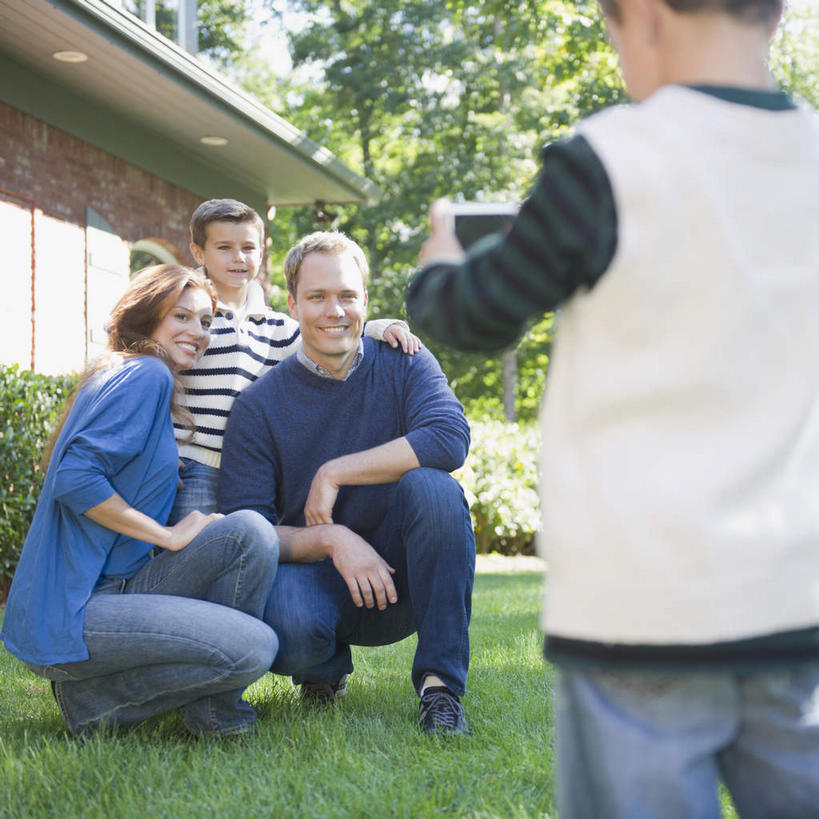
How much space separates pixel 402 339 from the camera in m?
3.66

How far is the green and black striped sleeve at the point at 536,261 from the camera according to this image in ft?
4.47

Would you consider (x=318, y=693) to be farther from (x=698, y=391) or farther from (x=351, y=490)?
(x=698, y=391)

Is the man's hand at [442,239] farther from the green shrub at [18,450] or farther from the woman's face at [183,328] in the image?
the green shrub at [18,450]

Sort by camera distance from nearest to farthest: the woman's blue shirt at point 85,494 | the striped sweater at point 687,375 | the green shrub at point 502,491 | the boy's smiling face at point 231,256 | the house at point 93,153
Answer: the striped sweater at point 687,375
the woman's blue shirt at point 85,494
the boy's smiling face at point 231,256
the house at point 93,153
the green shrub at point 502,491

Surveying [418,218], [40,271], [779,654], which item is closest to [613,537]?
[779,654]

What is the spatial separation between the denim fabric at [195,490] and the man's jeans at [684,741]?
7.10 ft

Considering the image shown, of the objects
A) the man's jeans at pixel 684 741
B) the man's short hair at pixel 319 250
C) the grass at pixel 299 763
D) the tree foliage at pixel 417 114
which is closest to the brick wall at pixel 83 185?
the man's short hair at pixel 319 250

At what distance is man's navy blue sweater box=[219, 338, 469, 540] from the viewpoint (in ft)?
11.3

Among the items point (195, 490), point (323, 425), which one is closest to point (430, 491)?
point (323, 425)

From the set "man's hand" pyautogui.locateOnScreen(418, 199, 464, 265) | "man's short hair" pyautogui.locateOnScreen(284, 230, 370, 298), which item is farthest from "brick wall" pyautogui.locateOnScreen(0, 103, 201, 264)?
"man's hand" pyautogui.locateOnScreen(418, 199, 464, 265)

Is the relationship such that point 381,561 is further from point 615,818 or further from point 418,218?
point 418,218

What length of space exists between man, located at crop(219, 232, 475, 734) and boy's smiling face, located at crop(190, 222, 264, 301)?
0.42 meters

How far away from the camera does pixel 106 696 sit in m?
3.06

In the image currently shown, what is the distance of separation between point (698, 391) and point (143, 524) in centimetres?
196
